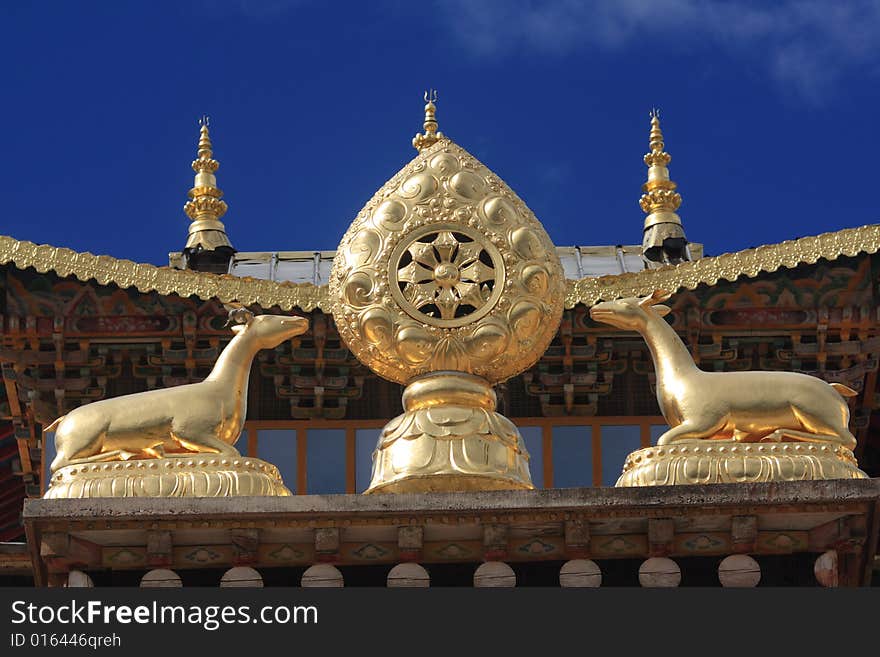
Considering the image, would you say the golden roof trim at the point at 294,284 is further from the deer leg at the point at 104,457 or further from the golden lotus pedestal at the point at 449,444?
the deer leg at the point at 104,457

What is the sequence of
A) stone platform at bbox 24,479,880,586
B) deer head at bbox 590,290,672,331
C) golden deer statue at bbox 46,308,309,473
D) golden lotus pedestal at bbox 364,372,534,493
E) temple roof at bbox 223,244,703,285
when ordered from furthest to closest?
temple roof at bbox 223,244,703,285 < deer head at bbox 590,290,672,331 < golden deer statue at bbox 46,308,309,473 < golden lotus pedestal at bbox 364,372,534,493 < stone platform at bbox 24,479,880,586

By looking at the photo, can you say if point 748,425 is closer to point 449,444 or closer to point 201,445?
point 449,444

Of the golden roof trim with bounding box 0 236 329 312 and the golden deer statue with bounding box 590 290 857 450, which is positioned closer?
the golden deer statue with bounding box 590 290 857 450

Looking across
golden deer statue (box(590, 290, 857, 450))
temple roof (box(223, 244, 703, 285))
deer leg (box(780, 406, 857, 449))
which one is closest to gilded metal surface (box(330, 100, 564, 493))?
golden deer statue (box(590, 290, 857, 450))

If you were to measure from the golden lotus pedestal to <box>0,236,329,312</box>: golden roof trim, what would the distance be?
4.27 metres

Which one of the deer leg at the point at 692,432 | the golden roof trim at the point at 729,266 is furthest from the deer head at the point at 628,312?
the golden roof trim at the point at 729,266

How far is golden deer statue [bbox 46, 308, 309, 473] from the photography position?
678 inches

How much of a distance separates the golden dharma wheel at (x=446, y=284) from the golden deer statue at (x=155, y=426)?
0.99m

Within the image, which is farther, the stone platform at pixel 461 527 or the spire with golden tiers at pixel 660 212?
the spire with golden tiers at pixel 660 212

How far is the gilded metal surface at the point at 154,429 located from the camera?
17188 millimetres

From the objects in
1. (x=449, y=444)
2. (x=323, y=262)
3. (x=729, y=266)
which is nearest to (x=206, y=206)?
(x=323, y=262)

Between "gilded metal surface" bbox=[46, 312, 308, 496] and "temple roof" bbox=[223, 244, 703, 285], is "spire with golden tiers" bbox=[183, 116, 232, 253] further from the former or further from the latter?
"gilded metal surface" bbox=[46, 312, 308, 496]

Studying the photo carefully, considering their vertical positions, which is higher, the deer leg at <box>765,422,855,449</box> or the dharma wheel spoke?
the dharma wheel spoke
